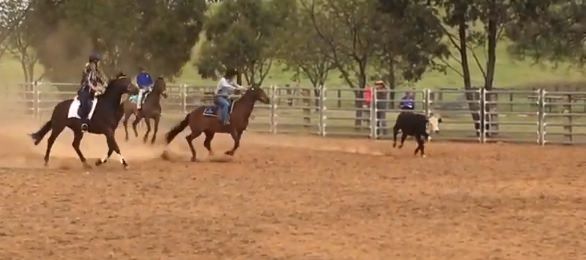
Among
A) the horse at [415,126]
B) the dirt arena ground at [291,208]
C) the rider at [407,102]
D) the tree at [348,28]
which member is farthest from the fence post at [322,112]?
the dirt arena ground at [291,208]

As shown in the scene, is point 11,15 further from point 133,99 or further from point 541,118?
point 541,118

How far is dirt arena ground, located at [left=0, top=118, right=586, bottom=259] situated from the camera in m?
9.05

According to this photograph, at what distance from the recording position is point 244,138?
87.6 feet

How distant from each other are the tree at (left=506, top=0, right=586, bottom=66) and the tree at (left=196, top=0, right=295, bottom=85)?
1156cm

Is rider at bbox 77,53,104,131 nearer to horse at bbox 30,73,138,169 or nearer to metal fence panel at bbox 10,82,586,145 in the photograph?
horse at bbox 30,73,138,169

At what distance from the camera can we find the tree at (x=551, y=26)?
27469 mm

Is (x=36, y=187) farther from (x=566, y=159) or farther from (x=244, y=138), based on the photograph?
(x=244, y=138)

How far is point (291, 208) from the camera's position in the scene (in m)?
11.7

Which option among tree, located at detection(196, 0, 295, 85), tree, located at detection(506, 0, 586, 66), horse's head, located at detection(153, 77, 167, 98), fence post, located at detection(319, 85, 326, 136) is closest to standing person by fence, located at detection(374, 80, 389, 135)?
fence post, located at detection(319, 85, 326, 136)

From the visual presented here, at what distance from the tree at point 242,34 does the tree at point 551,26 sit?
11.6m

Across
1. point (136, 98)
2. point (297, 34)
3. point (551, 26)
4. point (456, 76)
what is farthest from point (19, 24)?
point (456, 76)

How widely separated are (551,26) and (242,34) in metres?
13.1

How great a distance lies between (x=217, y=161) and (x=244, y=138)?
838 centimetres

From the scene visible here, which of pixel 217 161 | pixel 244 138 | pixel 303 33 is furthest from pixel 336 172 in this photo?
pixel 303 33
